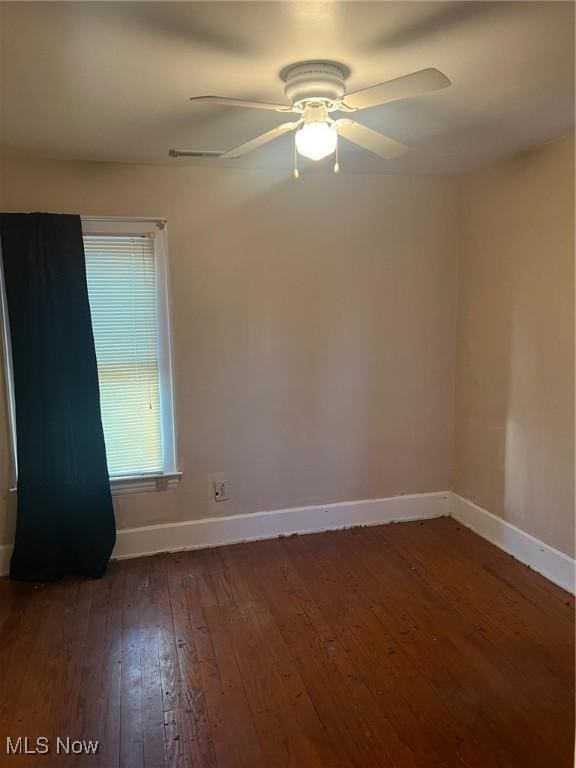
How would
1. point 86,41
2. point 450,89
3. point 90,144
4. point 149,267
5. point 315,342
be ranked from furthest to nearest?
point 315,342 → point 149,267 → point 90,144 → point 450,89 → point 86,41

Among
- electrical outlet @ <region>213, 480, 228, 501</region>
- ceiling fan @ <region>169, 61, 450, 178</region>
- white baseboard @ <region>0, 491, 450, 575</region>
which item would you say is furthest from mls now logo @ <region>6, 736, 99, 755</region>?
ceiling fan @ <region>169, 61, 450, 178</region>

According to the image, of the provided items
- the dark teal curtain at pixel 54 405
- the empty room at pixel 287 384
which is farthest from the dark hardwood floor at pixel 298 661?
the dark teal curtain at pixel 54 405

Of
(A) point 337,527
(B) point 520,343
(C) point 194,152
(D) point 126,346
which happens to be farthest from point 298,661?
(C) point 194,152

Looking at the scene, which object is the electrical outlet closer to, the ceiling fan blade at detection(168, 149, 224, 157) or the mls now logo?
the mls now logo

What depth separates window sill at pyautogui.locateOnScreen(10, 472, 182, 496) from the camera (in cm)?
315

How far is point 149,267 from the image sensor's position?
3049 millimetres

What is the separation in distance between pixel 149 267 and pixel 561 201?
2.16m

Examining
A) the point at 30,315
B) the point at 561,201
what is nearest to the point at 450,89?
the point at 561,201

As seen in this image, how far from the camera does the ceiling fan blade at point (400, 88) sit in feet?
4.85

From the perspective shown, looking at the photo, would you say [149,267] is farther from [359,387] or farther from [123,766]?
[123,766]

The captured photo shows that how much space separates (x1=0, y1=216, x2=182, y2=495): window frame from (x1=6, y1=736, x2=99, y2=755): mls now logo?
1.41m

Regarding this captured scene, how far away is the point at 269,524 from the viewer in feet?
11.3

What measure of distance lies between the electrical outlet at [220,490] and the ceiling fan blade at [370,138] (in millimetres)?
2070

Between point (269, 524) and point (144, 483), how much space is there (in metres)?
0.82
